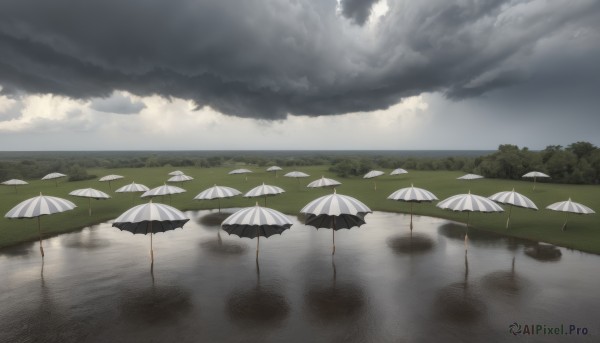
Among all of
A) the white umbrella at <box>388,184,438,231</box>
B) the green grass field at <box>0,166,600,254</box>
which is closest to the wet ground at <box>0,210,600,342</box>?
the white umbrella at <box>388,184,438,231</box>

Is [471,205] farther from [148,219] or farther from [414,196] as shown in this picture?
[148,219]

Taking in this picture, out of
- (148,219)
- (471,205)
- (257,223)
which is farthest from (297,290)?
(471,205)

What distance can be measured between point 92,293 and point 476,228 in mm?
22605

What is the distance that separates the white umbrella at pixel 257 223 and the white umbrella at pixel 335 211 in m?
1.66

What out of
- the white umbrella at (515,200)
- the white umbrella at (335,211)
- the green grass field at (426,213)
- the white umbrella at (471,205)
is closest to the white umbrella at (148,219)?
the white umbrella at (335,211)

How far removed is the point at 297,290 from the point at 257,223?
3.06 metres

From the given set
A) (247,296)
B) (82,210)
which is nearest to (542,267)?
(247,296)

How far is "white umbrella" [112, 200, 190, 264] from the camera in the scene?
41.1 ft

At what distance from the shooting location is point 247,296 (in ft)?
37.4

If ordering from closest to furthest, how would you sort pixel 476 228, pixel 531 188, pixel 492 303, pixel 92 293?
pixel 492 303 → pixel 92 293 → pixel 476 228 → pixel 531 188

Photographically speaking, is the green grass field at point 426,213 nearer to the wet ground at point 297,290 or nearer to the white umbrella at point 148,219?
the wet ground at point 297,290

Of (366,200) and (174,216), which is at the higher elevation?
(174,216)

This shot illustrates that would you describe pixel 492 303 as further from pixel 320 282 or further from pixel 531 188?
pixel 531 188

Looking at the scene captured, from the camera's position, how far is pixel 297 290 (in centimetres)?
1191
